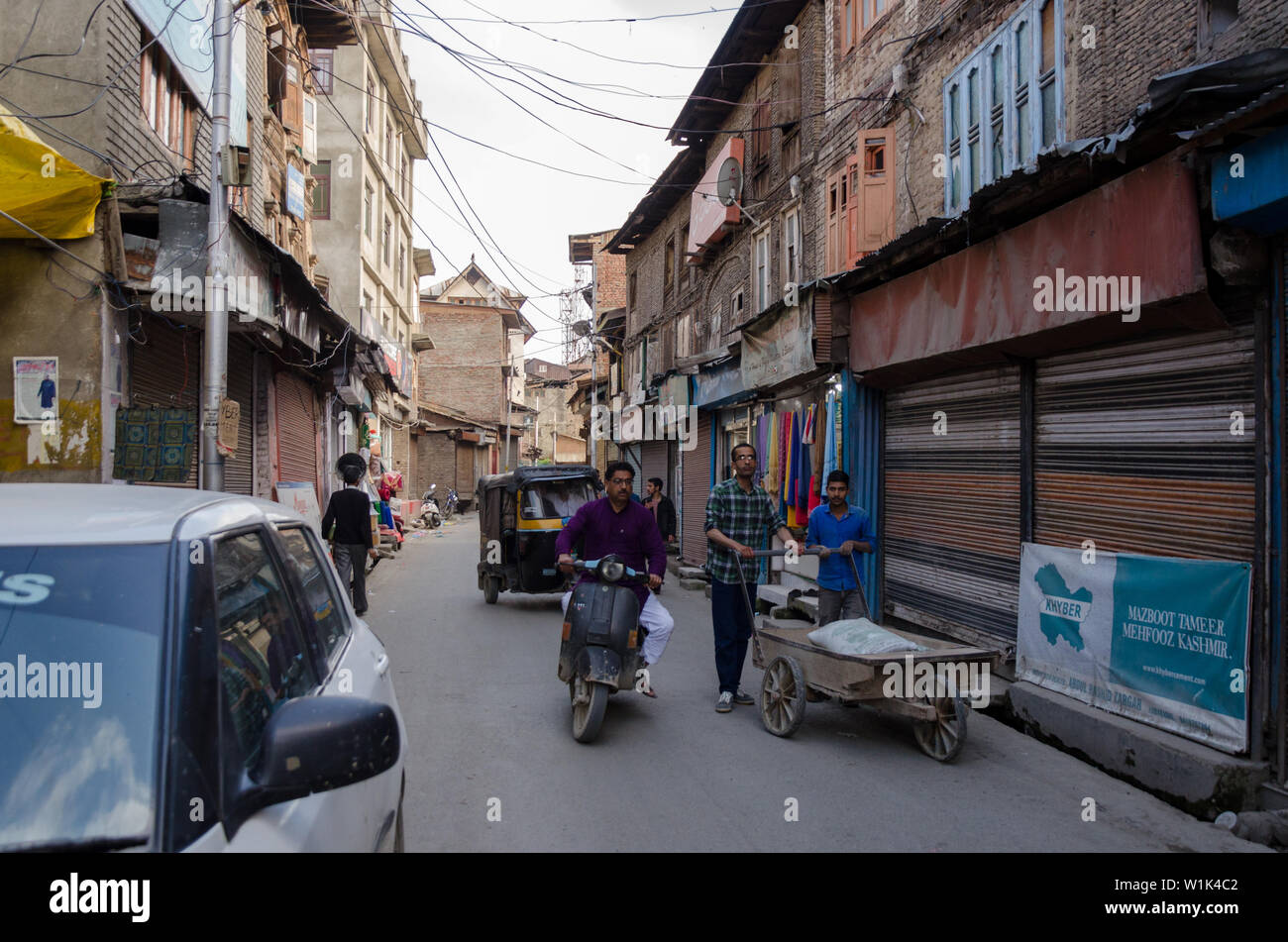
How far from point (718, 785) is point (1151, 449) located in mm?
3780

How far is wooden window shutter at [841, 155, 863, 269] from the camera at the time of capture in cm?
1302

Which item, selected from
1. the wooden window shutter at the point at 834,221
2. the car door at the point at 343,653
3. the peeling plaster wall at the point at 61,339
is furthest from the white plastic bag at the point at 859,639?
the wooden window shutter at the point at 834,221

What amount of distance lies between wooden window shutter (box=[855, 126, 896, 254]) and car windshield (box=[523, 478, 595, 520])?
523 cm

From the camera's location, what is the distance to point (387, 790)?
9.71 ft

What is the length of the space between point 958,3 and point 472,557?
51.3ft

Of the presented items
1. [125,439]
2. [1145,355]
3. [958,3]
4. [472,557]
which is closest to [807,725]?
[1145,355]

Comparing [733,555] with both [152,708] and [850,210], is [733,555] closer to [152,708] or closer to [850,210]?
[152,708]

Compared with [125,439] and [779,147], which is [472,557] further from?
[125,439]

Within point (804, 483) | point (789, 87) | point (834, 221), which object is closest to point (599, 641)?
point (804, 483)

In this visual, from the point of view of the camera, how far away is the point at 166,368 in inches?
443

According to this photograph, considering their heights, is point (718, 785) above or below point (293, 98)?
below

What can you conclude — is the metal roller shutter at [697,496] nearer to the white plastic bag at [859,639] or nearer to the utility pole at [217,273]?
the utility pole at [217,273]

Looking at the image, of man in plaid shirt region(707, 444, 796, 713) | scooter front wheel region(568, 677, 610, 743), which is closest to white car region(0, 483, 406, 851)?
scooter front wheel region(568, 677, 610, 743)

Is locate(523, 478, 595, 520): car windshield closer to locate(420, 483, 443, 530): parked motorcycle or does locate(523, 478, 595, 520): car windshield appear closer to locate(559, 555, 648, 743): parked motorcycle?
locate(559, 555, 648, 743): parked motorcycle
